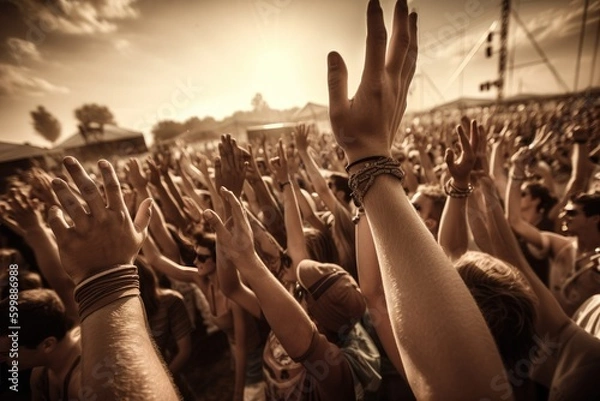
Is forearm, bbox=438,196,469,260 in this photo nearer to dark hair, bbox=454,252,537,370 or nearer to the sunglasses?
dark hair, bbox=454,252,537,370

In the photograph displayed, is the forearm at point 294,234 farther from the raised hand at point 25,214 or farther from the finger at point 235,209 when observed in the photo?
the raised hand at point 25,214

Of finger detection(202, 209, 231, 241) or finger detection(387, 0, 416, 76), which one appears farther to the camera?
finger detection(202, 209, 231, 241)

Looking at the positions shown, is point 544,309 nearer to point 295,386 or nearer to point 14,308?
point 295,386

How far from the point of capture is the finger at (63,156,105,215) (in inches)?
32.6

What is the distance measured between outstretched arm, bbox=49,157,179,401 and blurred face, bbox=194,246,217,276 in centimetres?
157

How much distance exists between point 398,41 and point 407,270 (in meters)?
0.78

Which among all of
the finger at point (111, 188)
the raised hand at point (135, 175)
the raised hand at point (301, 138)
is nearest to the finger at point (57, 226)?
the finger at point (111, 188)

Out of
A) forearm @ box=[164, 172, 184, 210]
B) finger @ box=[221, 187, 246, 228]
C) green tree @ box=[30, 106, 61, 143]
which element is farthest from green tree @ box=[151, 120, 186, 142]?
finger @ box=[221, 187, 246, 228]

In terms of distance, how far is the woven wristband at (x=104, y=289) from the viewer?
2.48ft

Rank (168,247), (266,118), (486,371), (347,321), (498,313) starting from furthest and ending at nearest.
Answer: (266,118) → (168,247) → (347,321) → (498,313) → (486,371)

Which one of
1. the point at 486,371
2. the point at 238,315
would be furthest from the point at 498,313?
the point at 238,315

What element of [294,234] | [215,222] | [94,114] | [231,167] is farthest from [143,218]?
[94,114]

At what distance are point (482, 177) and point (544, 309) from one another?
113 cm

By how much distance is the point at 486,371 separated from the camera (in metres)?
0.49
